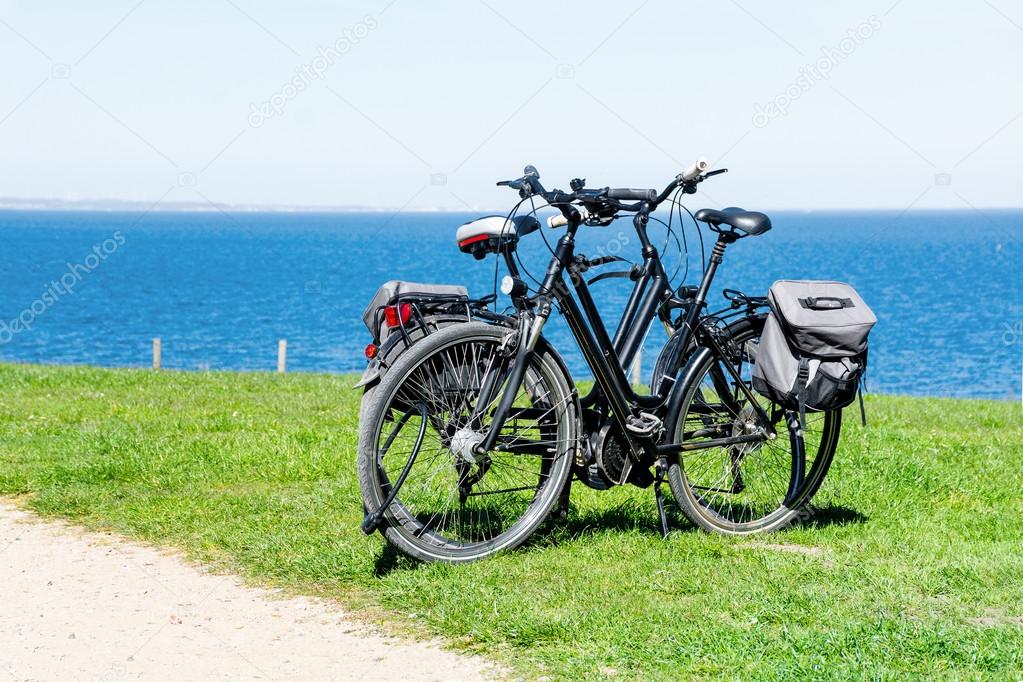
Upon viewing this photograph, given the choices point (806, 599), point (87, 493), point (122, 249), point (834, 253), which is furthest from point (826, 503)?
point (122, 249)

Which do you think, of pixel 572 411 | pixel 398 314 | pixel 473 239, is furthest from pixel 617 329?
pixel 398 314

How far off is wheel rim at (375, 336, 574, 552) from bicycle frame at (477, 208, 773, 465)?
0.16 meters

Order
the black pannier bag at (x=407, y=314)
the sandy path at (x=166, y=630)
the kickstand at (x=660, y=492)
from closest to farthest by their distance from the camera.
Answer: the sandy path at (x=166, y=630), the black pannier bag at (x=407, y=314), the kickstand at (x=660, y=492)

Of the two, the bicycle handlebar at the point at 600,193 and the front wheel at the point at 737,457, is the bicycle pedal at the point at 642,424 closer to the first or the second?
the front wheel at the point at 737,457

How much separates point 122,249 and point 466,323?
142 metres

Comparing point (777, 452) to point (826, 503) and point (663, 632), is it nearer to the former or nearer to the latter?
point (826, 503)

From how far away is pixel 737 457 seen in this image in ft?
21.6

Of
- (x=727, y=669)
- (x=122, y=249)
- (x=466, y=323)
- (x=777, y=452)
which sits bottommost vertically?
(x=727, y=669)

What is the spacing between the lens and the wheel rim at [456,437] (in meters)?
5.59

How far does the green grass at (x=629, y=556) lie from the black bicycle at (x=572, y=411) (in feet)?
1.00

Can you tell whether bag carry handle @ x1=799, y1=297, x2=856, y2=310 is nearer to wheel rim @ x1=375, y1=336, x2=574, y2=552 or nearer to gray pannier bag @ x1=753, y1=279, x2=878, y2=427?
gray pannier bag @ x1=753, y1=279, x2=878, y2=427

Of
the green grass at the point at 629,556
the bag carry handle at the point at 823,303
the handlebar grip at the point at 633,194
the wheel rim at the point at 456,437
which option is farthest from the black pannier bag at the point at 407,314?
the bag carry handle at the point at 823,303

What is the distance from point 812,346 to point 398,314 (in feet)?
7.06

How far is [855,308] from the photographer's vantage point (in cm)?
603
